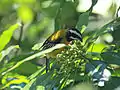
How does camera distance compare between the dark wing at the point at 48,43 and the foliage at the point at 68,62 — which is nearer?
the foliage at the point at 68,62

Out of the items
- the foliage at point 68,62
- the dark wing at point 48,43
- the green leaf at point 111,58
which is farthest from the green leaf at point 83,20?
the green leaf at point 111,58

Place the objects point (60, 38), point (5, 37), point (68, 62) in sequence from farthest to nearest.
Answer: point (60, 38), point (5, 37), point (68, 62)

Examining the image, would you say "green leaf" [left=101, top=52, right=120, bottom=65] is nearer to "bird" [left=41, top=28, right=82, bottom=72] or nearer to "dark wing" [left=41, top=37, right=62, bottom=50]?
"bird" [left=41, top=28, right=82, bottom=72]

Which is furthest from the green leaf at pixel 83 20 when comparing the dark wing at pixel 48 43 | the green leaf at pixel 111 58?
the green leaf at pixel 111 58

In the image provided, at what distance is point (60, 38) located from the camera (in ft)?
5.71

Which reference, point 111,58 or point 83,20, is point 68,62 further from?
point 83,20

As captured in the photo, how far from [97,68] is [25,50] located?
611mm

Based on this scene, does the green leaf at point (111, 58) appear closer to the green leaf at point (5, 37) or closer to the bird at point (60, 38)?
the bird at point (60, 38)

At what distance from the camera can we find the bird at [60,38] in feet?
4.83

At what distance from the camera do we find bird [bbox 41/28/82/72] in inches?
57.9

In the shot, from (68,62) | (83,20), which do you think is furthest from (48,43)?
(68,62)

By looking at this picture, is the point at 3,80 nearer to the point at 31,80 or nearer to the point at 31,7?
the point at 31,80

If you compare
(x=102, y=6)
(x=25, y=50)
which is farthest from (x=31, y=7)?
(x=102, y=6)

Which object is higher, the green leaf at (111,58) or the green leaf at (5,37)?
the green leaf at (5,37)
